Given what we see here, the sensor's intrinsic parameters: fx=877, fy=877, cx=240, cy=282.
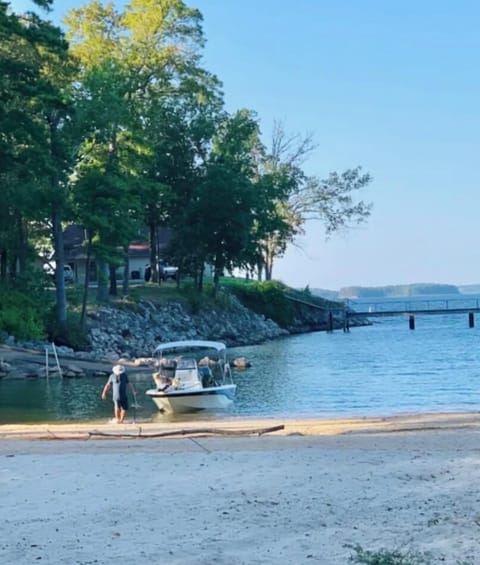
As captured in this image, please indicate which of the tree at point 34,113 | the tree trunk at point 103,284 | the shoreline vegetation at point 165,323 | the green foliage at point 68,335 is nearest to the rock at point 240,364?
the shoreline vegetation at point 165,323

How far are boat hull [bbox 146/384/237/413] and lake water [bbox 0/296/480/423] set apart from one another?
1.52ft

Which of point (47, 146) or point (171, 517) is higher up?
point (47, 146)

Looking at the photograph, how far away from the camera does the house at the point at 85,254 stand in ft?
249

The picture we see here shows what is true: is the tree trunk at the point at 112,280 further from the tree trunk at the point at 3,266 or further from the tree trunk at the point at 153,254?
the tree trunk at the point at 3,266

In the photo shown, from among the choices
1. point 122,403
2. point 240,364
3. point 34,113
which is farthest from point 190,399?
point 34,113

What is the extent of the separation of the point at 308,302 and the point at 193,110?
32408mm

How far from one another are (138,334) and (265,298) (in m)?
27.8

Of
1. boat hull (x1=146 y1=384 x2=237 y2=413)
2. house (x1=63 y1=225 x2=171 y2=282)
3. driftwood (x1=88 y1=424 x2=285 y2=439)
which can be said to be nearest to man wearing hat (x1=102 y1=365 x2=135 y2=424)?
boat hull (x1=146 y1=384 x2=237 y2=413)

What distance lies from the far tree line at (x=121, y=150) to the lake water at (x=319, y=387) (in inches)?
469

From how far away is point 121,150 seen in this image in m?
57.2

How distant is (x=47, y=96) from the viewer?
143 ft

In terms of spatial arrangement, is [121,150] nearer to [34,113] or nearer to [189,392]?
[34,113]

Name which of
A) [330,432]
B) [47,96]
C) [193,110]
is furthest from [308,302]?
[330,432]

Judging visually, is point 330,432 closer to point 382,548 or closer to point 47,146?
point 382,548
